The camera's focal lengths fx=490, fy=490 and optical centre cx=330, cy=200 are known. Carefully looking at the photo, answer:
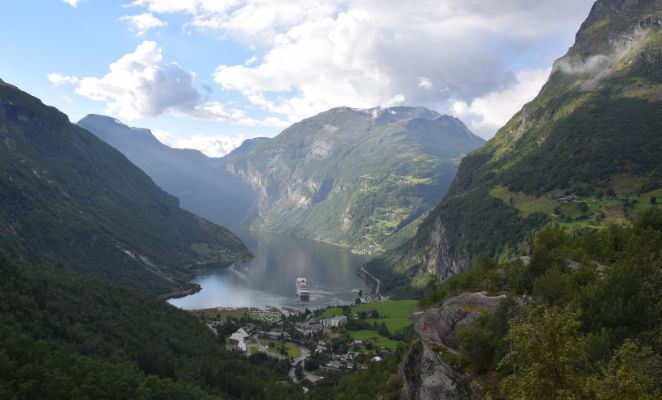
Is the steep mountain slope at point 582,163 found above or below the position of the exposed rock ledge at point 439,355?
above

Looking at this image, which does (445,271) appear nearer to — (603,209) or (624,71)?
(603,209)

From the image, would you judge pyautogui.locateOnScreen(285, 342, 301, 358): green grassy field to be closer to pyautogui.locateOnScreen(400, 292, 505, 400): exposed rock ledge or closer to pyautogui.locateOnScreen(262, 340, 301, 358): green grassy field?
pyautogui.locateOnScreen(262, 340, 301, 358): green grassy field

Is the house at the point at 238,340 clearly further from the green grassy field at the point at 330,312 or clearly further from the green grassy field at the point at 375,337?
the green grassy field at the point at 330,312

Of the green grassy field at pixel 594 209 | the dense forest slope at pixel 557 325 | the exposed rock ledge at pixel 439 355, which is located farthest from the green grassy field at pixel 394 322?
the exposed rock ledge at pixel 439 355

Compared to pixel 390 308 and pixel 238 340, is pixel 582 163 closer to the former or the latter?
pixel 390 308

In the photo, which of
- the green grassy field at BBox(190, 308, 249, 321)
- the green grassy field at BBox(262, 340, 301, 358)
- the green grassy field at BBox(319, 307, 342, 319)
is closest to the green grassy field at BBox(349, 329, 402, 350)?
the green grassy field at BBox(262, 340, 301, 358)

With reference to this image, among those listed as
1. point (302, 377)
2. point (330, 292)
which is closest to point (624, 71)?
point (330, 292)

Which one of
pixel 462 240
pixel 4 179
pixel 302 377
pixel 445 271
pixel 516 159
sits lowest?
pixel 302 377
